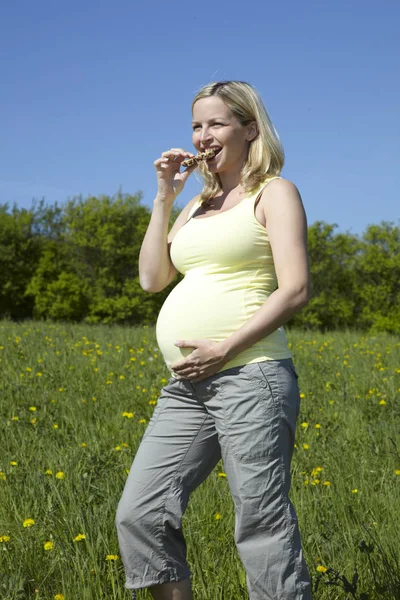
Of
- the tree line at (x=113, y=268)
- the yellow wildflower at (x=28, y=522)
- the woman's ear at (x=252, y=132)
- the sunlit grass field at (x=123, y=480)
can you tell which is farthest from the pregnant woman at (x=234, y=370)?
the tree line at (x=113, y=268)

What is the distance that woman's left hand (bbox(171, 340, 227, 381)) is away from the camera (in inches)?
83.0

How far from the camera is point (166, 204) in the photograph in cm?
262

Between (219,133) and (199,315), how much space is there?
2.07ft

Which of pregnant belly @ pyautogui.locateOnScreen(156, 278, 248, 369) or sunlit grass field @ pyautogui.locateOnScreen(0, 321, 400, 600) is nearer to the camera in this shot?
pregnant belly @ pyautogui.locateOnScreen(156, 278, 248, 369)

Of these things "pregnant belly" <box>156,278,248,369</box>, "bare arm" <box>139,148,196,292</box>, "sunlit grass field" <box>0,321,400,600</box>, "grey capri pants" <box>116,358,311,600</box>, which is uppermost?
"bare arm" <box>139,148,196,292</box>

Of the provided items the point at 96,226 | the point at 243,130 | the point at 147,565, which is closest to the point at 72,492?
the point at 147,565

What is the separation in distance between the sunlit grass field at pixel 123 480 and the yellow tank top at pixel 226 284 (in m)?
0.98

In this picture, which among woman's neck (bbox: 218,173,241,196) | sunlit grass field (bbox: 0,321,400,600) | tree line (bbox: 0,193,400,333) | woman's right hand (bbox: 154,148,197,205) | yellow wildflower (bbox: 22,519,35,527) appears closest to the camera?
woman's neck (bbox: 218,173,241,196)

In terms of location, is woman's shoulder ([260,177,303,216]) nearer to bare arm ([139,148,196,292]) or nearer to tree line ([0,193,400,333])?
bare arm ([139,148,196,292])

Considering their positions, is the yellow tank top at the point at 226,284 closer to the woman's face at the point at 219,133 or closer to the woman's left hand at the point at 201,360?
the woman's left hand at the point at 201,360

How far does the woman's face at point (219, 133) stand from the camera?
2.30 m

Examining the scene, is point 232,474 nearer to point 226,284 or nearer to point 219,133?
point 226,284

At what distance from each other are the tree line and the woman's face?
33.2 m

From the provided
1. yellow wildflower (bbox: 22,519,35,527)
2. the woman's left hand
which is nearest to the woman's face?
the woman's left hand
